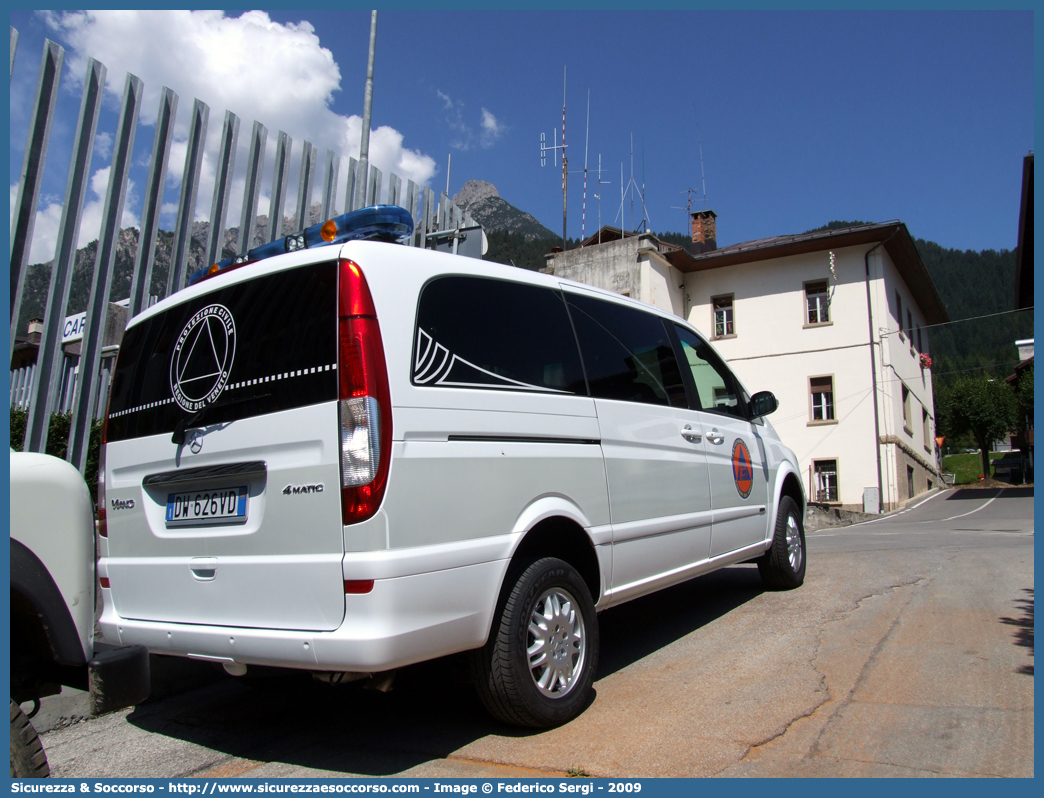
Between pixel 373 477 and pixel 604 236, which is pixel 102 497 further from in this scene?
pixel 604 236

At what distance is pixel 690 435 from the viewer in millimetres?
4809

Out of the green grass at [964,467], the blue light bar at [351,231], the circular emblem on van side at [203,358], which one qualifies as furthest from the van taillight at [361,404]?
the green grass at [964,467]

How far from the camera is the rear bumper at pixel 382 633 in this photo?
2727mm

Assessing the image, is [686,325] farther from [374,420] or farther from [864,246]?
[864,246]

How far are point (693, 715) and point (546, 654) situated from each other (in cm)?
76

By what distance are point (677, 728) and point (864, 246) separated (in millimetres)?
27311

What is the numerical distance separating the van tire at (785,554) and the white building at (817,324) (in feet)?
70.5

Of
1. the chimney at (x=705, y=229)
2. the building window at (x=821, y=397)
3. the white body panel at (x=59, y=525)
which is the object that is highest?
the chimney at (x=705, y=229)

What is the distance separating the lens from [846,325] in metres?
27.5

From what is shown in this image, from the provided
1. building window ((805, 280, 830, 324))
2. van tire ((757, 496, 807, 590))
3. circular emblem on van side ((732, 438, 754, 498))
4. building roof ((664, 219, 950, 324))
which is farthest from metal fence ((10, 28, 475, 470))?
building window ((805, 280, 830, 324))

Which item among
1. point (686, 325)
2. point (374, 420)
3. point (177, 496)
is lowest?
point (177, 496)

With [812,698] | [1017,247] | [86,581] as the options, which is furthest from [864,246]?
[86,581]

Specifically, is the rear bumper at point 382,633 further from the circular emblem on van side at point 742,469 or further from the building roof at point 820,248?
the building roof at point 820,248
